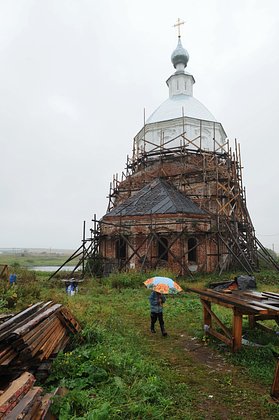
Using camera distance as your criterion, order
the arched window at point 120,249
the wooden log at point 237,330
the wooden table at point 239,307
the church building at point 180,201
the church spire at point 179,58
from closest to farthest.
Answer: the wooden table at point 239,307, the wooden log at point 237,330, the church building at point 180,201, the arched window at point 120,249, the church spire at point 179,58

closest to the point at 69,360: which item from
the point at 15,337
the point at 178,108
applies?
the point at 15,337

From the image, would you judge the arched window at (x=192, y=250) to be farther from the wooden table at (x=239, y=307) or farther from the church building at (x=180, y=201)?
the wooden table at (x=239, y=307)

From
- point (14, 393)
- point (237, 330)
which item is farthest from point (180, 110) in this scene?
point (14, 393)

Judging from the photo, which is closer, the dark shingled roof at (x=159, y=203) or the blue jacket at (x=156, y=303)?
the blue jacket at (x=156, y=303)

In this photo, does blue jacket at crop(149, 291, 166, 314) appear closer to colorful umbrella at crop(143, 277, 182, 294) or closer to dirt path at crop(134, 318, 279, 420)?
colorful umbrella at crop(143, 277, 182, 294)

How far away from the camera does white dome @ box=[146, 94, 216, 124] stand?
29.9m

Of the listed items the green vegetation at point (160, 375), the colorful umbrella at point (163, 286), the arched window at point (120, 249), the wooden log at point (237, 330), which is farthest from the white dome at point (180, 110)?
the wooden log at point (237, 330)

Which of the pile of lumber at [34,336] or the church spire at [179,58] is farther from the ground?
the church spire at [179,58]

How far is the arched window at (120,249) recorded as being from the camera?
68.9 ft

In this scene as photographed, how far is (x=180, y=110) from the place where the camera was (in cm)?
3017

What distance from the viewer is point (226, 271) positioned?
20172mm

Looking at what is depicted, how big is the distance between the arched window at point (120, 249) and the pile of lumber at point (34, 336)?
14573 millimetres

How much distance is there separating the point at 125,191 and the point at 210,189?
24.6 ft

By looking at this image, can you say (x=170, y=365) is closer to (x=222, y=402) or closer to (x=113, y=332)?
(x=222, y=402)
